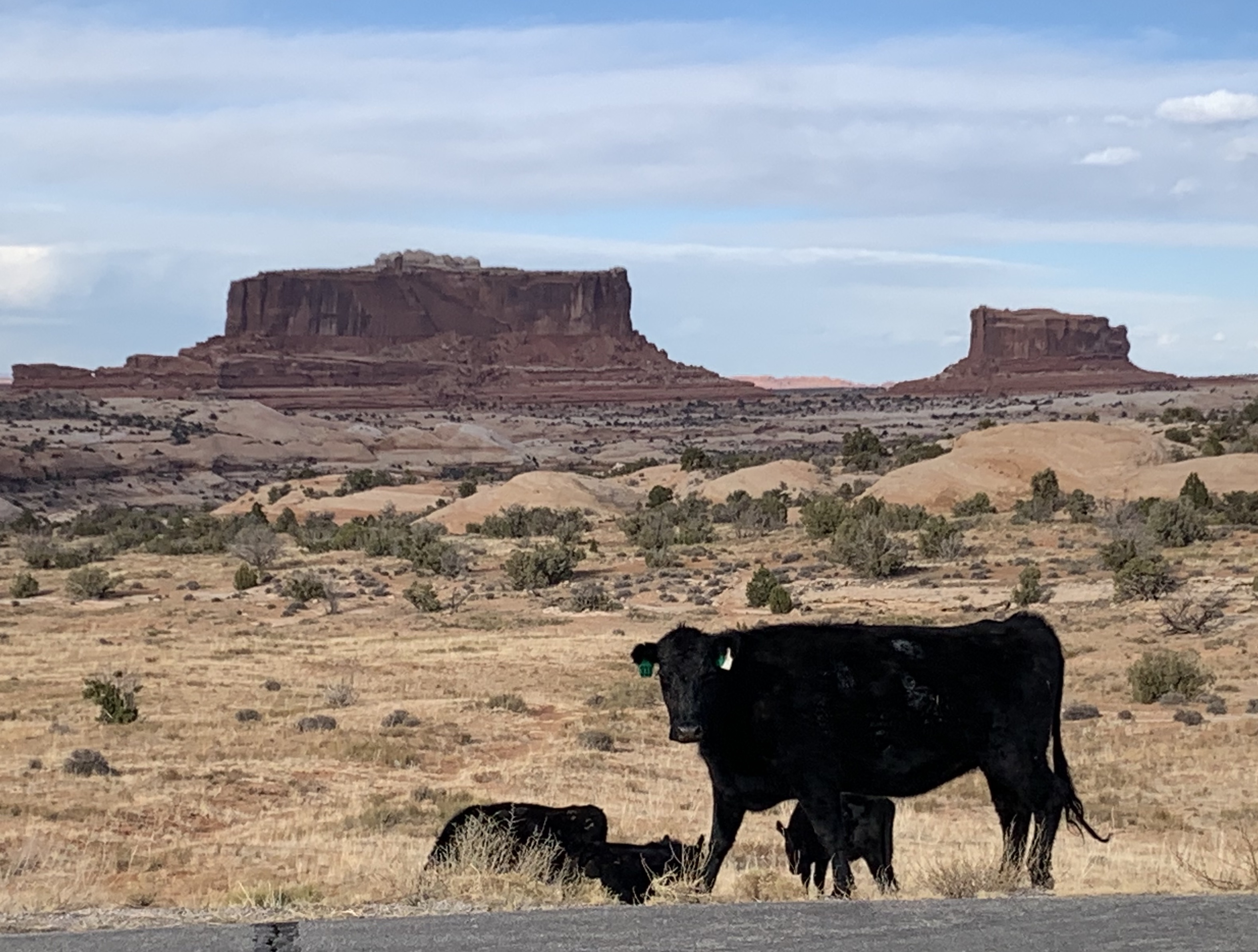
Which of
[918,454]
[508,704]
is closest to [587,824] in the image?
[508,704]

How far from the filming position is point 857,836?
330 inches

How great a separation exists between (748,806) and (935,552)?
Answer: 27763 mm

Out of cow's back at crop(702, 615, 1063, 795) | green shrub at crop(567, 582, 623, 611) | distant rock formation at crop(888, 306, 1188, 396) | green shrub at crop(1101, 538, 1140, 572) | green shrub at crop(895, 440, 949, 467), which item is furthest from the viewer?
distant rock formation at crop(888, 306, 1188, 396)

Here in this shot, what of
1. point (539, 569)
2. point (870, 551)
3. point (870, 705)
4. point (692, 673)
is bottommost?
point (539, 569)

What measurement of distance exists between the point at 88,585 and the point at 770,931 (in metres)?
31.4

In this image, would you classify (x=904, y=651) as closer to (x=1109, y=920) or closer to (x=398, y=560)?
(x=1109, y=920)

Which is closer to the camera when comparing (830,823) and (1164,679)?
(830,823)

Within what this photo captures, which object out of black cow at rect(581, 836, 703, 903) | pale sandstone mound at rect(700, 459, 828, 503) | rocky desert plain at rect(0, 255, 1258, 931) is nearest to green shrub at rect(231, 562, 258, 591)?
rocky desert plain at rect(0, 255, 1258, 931)

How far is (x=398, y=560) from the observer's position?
40406 mm

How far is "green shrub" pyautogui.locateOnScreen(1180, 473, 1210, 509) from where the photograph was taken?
3725cm

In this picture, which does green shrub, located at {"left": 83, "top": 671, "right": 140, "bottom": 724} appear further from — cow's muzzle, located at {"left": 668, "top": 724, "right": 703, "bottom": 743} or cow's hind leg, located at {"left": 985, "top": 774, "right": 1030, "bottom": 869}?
cow's hind leg, located at {"left": 985, "top": 774, "right": 1030, "bottom": 869}

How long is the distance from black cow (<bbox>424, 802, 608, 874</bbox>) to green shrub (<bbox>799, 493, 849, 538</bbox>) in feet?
97.1

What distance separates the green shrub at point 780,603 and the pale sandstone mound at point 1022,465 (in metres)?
15.8

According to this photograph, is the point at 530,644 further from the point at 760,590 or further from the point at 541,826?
the point at 541,826
